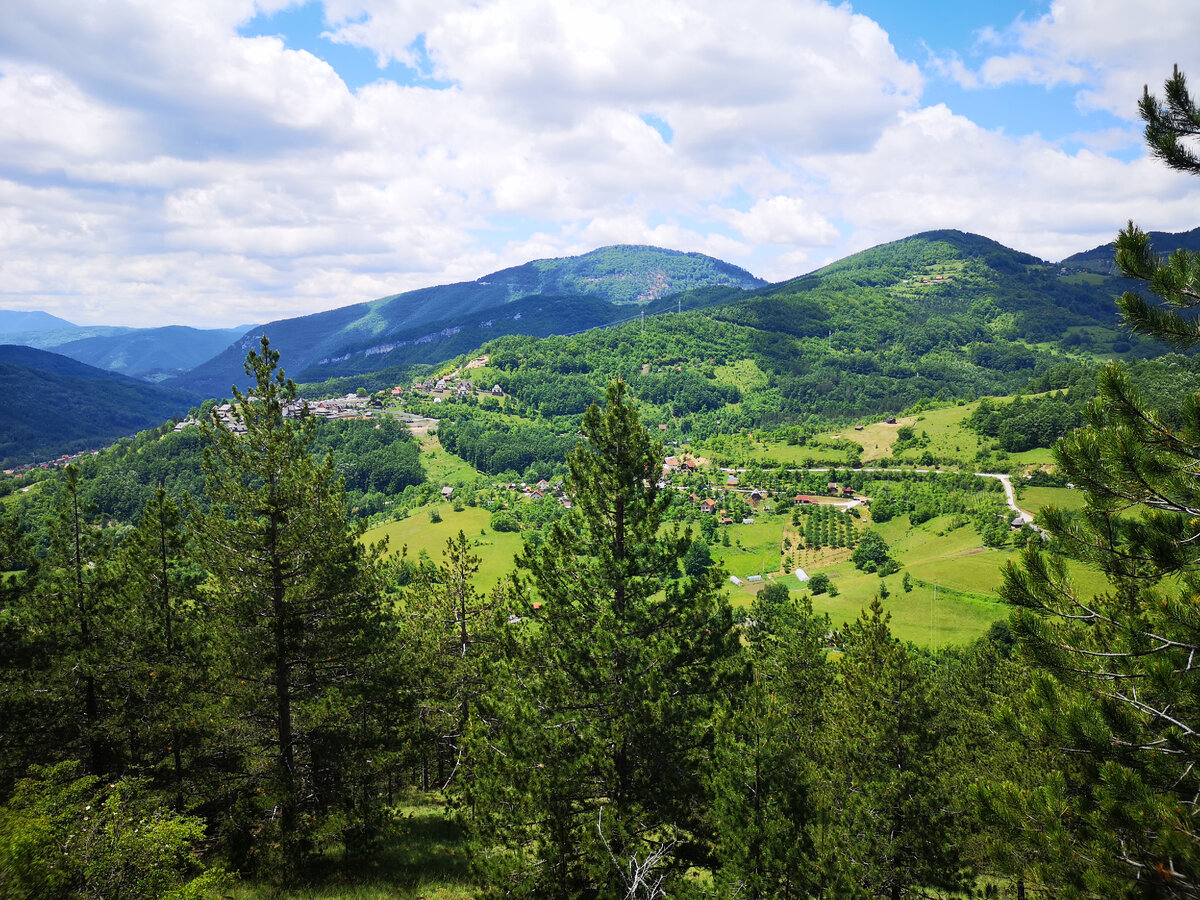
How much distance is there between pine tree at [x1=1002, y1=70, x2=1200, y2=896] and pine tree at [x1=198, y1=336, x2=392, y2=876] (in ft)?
50.6

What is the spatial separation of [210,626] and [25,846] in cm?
864

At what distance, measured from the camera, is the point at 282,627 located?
1580 centimetres

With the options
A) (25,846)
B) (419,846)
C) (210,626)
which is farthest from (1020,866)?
(210,626)

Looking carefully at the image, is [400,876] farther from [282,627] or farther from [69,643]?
[69,643]

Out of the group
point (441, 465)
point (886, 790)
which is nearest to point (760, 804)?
point (886, 790)

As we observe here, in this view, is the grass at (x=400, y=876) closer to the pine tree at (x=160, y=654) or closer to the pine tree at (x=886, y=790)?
the pine tree at (x=160, y=654)

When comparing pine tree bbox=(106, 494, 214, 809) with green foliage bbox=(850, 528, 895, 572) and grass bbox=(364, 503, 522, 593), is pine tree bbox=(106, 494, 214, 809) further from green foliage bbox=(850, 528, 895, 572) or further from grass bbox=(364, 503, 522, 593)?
green foliage bbox=(850, 528, 895, 572)

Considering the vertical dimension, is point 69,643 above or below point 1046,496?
above

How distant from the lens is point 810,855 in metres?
16.2

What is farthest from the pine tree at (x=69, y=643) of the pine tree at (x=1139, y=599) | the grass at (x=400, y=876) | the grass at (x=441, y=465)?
the grass at (x=441, y=465)

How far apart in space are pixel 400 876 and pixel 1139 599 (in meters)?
17.1

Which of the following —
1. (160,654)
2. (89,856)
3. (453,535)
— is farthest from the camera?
(453,535)

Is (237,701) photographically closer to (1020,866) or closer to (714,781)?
(714,781)

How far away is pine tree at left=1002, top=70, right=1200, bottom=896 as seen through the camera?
22.2 feet
